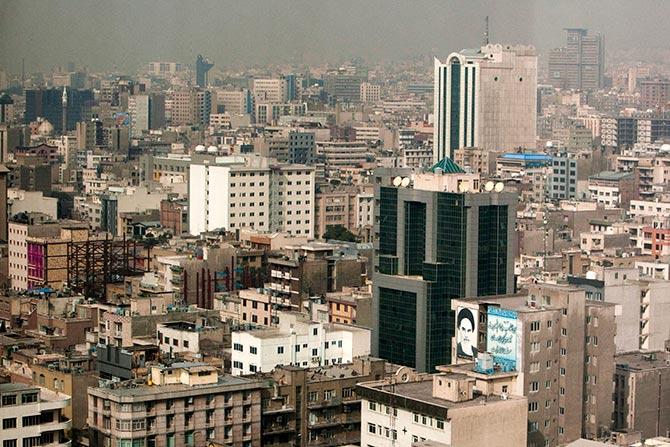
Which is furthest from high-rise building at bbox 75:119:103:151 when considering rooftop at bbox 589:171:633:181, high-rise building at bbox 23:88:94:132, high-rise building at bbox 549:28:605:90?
rooftop at bbox 589:171:633:181

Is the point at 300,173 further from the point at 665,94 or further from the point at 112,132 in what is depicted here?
the point at 665,94

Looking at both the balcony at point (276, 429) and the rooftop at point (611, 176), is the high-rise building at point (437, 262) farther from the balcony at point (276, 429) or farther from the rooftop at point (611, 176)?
the rooftop at point (611, 176)

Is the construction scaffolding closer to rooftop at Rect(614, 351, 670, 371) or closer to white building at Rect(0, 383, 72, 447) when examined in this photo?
rooftop at Rect(614, 351, 670, 371)

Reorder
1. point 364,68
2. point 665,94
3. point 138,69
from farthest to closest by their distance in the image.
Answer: point 665,94 → point 364,68 → point 138,69

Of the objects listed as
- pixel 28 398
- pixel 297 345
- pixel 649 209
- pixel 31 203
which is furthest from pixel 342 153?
pixel 28 398

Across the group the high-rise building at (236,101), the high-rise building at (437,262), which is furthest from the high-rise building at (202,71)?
the high-rise building at (437,262)

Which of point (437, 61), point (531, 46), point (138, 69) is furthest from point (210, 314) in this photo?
point (138, 69)
